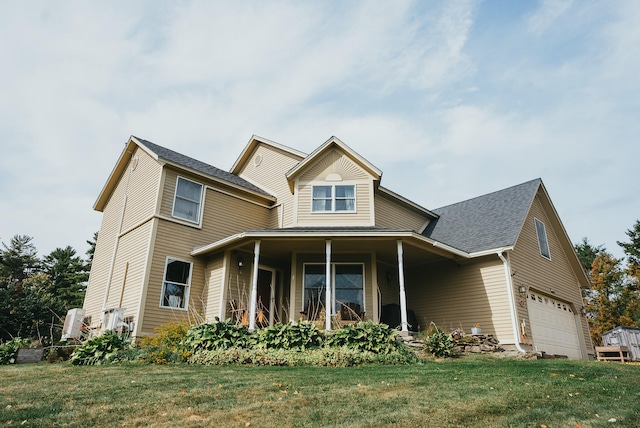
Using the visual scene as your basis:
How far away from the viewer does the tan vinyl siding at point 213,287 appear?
1284cm

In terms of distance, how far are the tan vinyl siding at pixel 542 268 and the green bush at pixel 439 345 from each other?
3.58 meters

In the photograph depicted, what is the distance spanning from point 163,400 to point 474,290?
34.2ft

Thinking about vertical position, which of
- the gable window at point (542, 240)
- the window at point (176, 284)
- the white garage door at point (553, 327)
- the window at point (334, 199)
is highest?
the window at point (334, 199)

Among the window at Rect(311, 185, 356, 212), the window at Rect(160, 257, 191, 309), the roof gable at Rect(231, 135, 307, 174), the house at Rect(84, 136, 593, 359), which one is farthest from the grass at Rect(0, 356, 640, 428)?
the roof gable at Rect(231, 135, 307, 174)

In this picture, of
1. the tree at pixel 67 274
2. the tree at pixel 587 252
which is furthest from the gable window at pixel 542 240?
the tree at pixel 67 274

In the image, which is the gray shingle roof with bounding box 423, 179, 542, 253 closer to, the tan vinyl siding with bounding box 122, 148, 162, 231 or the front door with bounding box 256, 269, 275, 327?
the front door with bounding box 256, 269, 275, 327

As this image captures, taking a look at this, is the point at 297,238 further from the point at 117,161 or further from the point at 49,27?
the point at 117,161

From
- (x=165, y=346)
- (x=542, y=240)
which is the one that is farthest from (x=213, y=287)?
(x=542, y=240)

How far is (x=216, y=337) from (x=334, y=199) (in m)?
6.23

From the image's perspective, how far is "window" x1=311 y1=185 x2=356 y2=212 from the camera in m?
14.2

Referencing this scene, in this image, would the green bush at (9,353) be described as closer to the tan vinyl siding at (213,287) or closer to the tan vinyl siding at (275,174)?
the tan vinyl siding at (213,287)

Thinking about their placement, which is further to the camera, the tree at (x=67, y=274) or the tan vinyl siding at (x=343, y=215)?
the tree at (x=67, y=274)

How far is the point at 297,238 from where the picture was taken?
11938 mm

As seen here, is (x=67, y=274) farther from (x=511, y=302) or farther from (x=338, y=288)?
(x=511, y=302)
